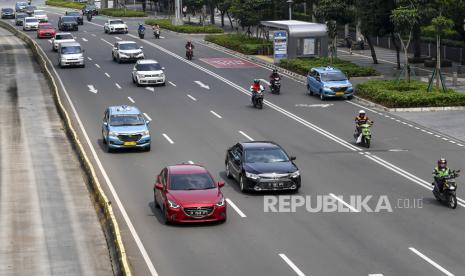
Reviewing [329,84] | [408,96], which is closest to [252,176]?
[408,96]

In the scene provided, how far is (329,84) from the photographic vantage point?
180ft

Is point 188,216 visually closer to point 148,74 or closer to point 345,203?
point 345,203

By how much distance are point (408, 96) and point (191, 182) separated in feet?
82.0

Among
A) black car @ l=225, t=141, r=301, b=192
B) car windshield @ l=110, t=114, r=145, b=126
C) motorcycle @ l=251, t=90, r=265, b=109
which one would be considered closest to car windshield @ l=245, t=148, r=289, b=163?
black car @ l=225, t=141, r=301, b=192

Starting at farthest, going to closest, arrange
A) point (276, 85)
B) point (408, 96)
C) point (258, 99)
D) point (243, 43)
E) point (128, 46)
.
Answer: point (243, 43)
point (128, 46)
point (276, 85)
point (258, 99)
point (408, 96)

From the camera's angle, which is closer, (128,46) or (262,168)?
(262,168)

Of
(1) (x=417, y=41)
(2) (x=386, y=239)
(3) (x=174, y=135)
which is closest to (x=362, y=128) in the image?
(3) (x=174, y=135)

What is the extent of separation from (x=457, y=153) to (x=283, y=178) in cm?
1091

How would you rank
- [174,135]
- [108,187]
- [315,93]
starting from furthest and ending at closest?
[315,93] → [174,135] → [108,187]

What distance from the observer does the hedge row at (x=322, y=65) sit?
64.1m

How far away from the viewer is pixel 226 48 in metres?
84.8

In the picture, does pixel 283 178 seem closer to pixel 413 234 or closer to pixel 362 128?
pixel 413 234

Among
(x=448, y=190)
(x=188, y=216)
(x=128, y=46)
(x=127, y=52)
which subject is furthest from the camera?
(x=128, y=46)

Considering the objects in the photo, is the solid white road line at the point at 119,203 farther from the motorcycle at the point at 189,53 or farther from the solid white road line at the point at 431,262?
the motorcycle at the point at 189,53
